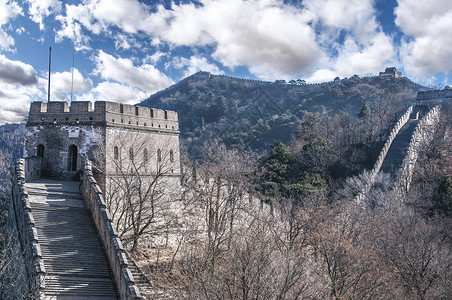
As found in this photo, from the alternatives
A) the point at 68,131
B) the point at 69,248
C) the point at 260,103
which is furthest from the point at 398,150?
the point at 260,103

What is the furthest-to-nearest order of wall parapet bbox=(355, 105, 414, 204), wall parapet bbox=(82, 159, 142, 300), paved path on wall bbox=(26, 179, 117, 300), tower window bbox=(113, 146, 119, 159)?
wall parapet bbox=(355, 105, 414, 204), tower window bbox=(113, 146, 119, 159), paved path on wall bbox=(26, 179, 117, 300), wall parapet bbox=(82, 159, 142, 300)

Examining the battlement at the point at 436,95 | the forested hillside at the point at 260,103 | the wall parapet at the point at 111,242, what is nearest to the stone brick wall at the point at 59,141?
the wall parapet at the point at 111,242

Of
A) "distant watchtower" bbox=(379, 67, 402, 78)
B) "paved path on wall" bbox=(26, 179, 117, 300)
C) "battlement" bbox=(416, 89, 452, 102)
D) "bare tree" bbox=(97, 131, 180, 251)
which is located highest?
"distant watchtower" bbox=(379, 67, 402, 78)

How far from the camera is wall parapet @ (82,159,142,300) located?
10.8 meters

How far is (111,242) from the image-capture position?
12227mm

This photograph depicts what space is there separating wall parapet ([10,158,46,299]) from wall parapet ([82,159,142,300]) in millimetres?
2019

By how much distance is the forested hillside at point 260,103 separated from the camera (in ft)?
224

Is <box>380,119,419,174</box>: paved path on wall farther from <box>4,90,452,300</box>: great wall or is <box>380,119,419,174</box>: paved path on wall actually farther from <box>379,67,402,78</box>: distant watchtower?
<box>379,67,402,78</box>: distant watchtower

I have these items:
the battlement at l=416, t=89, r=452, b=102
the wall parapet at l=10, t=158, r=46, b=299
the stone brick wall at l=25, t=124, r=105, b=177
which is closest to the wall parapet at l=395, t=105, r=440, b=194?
the battlement at l=416, t=89, r=452, b=102

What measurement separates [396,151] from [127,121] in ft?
77.4

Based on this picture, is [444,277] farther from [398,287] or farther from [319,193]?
[319,193]

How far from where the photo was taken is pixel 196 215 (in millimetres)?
21969

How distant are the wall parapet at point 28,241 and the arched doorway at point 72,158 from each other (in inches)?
122

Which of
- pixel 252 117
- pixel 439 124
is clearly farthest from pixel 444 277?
pixel 252 117
